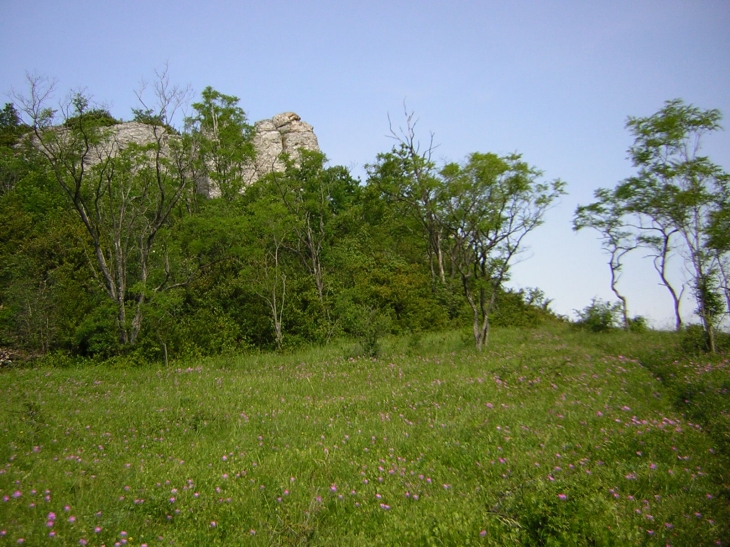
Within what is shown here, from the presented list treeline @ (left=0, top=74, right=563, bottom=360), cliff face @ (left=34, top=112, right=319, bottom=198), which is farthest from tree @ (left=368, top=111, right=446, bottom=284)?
cliff face @ (left=34, top=112, right=319, bottom=198)

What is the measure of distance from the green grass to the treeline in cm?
618

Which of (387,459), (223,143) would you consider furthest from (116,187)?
(387,459)

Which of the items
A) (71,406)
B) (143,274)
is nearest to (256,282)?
(143,274)

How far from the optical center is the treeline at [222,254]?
1814cm

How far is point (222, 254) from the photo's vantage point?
24969mm

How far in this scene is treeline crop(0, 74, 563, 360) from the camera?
1814 centimetres

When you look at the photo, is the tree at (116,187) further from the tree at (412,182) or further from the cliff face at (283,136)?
the cliff face at (283,136)

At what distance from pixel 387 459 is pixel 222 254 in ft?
65.0

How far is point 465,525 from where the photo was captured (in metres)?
5.10

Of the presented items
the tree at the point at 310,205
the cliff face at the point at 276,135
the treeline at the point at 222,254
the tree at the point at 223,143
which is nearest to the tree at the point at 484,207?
the treeline at the point at 222,254

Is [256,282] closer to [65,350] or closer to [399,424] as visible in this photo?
[65,350]

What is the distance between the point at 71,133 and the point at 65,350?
8579 millimetres

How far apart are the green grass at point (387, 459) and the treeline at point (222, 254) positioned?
6.18 m

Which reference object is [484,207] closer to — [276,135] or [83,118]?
[83,118]
